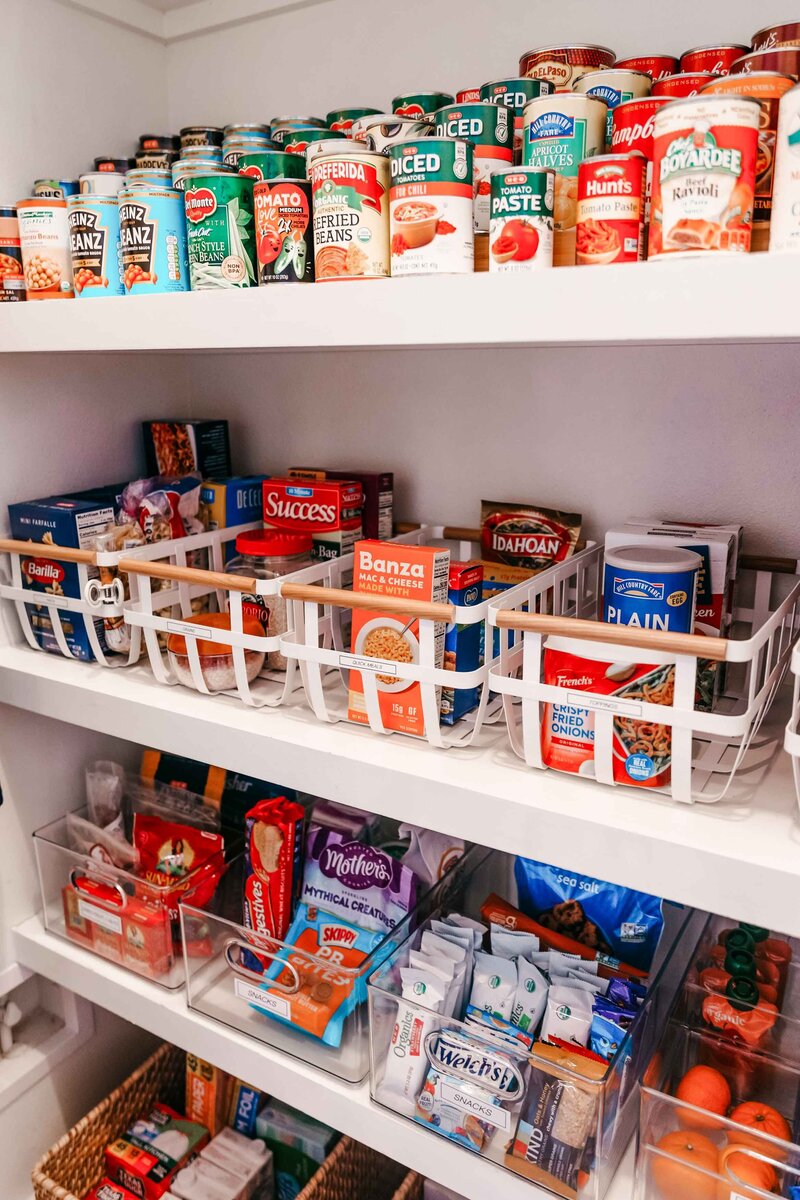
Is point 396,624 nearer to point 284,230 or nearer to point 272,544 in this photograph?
point 272,544

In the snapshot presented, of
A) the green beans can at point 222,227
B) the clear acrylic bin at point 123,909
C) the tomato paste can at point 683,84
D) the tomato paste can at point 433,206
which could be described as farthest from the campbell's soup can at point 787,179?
the clear acrylic bin at point 123,909

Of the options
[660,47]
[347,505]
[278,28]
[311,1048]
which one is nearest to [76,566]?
[347,505]

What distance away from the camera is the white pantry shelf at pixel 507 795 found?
790 mm

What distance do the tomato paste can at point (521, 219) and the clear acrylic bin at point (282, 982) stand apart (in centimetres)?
78

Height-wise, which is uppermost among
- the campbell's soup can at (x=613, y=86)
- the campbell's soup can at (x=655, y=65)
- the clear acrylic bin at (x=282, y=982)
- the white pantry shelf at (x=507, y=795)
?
the campbell's soup can at (x=655, y=65)

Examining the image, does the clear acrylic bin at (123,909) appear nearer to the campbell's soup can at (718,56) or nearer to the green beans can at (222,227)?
the green beans can at (222,227)

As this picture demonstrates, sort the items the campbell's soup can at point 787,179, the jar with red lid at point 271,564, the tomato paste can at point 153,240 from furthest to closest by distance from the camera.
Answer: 1. the jar with red lid at point 271,564
2. the tomato paste can at point 153,240
3. the campbell's soup can at point 787,179

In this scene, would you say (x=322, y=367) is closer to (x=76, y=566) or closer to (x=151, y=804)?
(x=76, y=566)

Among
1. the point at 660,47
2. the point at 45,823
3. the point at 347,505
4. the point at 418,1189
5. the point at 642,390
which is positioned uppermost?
the point at 660,47

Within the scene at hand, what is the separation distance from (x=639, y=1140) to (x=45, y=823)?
3.28 feet

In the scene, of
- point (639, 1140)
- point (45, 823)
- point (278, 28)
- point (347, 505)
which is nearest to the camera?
point (639, 1140)

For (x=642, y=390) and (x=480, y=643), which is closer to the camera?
(x=480, y=643)

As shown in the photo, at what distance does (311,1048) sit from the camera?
3.76 ft

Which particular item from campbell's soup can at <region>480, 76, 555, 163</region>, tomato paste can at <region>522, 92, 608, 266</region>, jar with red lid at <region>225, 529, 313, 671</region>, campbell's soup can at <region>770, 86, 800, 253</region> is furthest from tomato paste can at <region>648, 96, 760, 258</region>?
jar with red lid at <region>225, 529, 313, 671</region>
